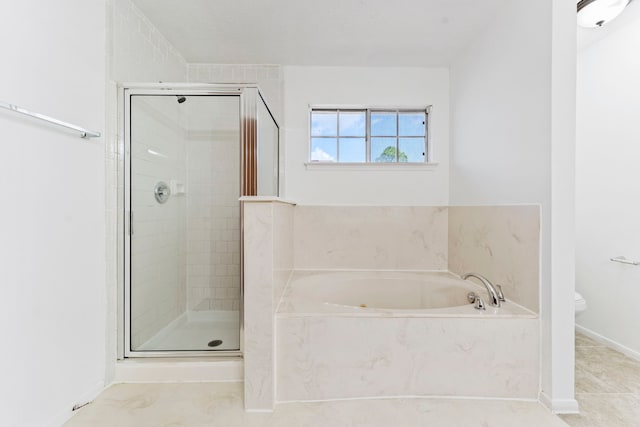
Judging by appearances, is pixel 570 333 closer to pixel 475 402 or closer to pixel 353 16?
pixel 475 402

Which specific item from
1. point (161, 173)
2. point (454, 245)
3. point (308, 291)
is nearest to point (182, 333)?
point (308, 291)

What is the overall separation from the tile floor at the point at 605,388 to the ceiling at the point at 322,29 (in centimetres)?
229

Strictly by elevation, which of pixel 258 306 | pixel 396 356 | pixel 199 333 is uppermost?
pixel 258 306

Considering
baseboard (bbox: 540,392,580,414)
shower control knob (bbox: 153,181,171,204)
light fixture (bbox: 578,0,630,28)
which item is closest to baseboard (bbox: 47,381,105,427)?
shower control knob (bbox: 153,181,171,204)

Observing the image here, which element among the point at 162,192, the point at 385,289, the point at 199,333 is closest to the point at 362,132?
the point at 385,289

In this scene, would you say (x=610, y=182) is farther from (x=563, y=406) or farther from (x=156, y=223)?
(x=156, y=223)

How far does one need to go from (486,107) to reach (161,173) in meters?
2.36

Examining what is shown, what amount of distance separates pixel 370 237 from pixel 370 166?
637 millimetres

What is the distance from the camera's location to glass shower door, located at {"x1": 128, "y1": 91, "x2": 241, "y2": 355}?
6.25 ft

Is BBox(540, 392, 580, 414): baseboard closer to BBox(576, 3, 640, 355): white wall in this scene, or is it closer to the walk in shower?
BBox(576, 3, 640, 355): white wall

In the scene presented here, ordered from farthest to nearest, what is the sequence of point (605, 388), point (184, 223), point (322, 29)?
point (184, 223) < point (322, 29) < point (605, 388)

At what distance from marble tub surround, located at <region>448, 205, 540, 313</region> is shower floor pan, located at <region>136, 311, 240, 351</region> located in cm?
170

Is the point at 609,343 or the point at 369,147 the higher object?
the point at 369,147

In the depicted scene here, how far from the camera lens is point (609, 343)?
7.04 ft
